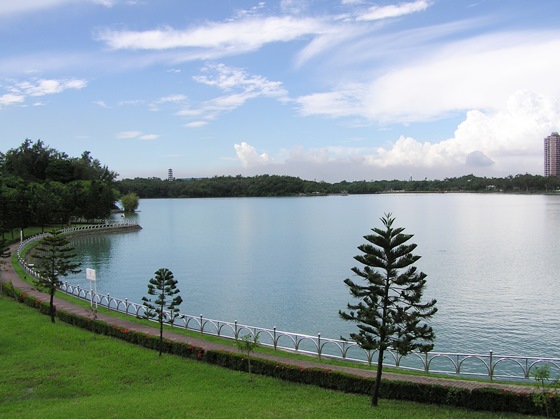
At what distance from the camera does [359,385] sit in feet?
46.0

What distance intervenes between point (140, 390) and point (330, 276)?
2644 cm

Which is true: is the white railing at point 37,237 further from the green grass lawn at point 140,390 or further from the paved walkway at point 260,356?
the green grass lawn at point 140,390

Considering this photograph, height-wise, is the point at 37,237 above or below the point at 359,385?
above

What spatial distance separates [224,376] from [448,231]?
6279 centimetres

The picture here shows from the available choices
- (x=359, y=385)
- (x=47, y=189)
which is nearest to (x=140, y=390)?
(x=359, y=385)

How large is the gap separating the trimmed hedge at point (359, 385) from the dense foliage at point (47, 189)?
3176cm

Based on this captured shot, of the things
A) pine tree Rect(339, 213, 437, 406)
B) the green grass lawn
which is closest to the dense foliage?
the green grass lawn

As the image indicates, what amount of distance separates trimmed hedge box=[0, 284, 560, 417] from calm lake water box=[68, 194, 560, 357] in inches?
326

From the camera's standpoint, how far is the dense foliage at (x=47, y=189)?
60.8m

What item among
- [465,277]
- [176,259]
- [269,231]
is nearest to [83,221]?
[269,231]

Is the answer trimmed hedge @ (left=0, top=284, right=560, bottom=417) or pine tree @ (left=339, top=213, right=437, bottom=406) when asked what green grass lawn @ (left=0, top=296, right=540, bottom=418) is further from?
pine tree @ (left=339, top=213, right=437, bottom=406)

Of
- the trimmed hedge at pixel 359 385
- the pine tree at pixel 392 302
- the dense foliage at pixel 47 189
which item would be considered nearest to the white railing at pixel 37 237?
the dense foliage at pixel 47 189

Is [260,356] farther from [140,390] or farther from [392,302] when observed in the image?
[392,302]

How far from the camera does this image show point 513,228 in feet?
238
